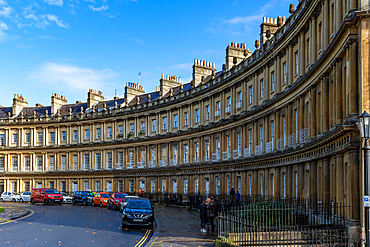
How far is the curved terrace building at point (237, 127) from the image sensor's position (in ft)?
61.9

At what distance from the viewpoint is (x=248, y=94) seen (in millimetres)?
37094

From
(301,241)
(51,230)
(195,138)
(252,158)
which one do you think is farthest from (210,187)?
(301,241)

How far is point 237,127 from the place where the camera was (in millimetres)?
38656

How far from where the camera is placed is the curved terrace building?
18.9m

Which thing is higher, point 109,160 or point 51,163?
point 109,160

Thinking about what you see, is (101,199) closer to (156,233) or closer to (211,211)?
(156,233)

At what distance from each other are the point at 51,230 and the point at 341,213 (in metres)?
13.5

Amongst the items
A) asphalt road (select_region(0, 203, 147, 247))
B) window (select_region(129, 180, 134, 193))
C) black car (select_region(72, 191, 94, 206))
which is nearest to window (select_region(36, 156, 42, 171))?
window (select_region(129, 180, 134, 193))

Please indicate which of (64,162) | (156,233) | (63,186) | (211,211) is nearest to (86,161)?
(64,162)

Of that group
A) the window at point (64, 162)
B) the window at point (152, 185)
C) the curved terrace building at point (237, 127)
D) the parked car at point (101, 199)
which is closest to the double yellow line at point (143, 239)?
the curved terrace building at point (237, 127)

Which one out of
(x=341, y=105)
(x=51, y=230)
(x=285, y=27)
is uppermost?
(x=285, y=27)

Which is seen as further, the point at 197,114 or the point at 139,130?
the point at 139,130

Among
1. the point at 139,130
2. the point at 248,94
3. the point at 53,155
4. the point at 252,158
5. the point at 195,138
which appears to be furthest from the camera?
the point at 53,155

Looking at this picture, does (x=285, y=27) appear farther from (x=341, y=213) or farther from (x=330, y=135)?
(x=341, y=213)
